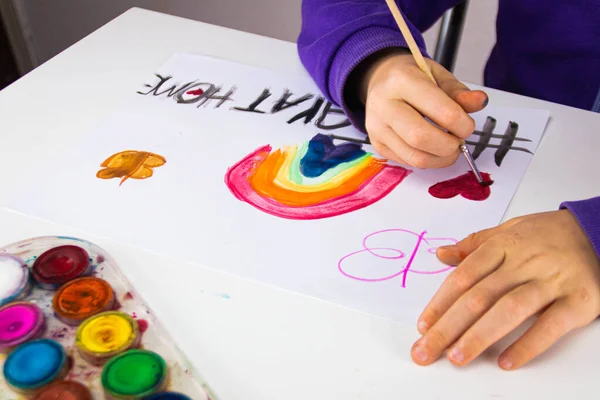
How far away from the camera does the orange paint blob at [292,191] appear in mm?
583

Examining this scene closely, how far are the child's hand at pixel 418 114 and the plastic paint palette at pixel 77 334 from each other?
1.02 feet

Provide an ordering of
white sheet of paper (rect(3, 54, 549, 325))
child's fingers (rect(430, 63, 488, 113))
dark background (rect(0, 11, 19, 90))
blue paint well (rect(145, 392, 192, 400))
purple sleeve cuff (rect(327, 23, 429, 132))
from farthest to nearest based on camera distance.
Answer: dark background (rect(0, 11, 19, 90)) < purple sleeve cuff (rect(327, 23, 429, 132)) < child's fingers (rect(430, 63, 488, 113)) < white sheet of paper (rect(3, 54, 549, 325)) < blue paint well (rect(145, 392, 192, 400))

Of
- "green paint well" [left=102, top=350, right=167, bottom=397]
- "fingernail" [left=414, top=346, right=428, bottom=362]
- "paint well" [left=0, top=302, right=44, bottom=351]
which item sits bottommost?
"fingernail" [left=414, top=346, right=428, bottom=362]

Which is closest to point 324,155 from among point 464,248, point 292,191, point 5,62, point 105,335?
point 292,191

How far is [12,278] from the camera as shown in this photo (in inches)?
18.5

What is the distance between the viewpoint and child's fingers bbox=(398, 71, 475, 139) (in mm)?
580

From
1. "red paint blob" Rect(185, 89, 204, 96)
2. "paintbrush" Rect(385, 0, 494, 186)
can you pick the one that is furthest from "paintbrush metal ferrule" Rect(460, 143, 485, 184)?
"red paint blob" Rect(185, 89, 204, 96)

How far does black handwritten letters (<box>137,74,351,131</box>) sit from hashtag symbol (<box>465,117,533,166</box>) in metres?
0.16

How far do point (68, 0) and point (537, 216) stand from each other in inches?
57.7

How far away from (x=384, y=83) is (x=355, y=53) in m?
0.09

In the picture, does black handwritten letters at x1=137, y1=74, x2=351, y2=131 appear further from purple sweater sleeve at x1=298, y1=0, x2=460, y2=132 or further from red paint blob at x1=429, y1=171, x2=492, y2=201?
red paint blob at x1=429, y1=171, x2=492, y2=201

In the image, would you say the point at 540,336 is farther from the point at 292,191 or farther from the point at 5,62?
the point at 5,62

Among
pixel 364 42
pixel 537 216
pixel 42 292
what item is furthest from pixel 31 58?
pixel 537 216

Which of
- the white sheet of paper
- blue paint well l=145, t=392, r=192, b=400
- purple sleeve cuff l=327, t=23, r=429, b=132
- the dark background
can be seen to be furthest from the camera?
the dark background
